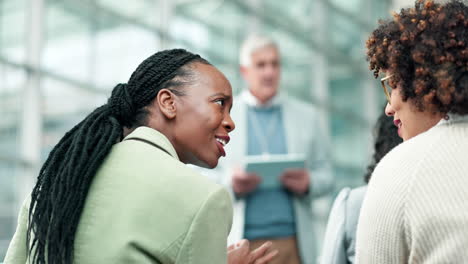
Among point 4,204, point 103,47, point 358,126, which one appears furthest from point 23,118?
point 358,126

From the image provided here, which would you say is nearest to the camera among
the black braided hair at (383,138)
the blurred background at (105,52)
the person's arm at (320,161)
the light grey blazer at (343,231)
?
the light grey blazer at (343,231)

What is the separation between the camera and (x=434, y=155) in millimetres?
1762

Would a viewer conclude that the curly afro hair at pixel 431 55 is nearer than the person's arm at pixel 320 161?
Yes

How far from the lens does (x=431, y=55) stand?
6.01 ft

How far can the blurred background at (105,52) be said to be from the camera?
5.91m

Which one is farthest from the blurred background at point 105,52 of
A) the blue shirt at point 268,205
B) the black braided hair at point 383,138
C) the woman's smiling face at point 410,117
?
the woman's smiling face at point 410,117

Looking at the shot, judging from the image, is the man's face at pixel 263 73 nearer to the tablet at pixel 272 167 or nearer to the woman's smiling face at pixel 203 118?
the tablet at pixel 272 167

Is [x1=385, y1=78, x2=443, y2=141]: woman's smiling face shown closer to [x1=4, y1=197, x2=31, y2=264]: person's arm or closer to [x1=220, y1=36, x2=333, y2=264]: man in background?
[x1=4, y1=197, x2=31, y2=264]: person's arm

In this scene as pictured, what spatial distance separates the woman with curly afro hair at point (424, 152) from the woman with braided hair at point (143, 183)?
412 mm

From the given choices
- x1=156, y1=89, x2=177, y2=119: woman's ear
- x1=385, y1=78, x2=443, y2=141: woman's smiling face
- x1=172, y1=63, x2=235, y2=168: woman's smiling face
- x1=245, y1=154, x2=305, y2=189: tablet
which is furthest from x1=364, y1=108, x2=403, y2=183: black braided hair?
x1=156, y1=89, x2=177, y2=119: woman's ear

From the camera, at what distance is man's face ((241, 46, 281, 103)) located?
433 cm

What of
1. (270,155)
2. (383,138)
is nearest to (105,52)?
(270,155)

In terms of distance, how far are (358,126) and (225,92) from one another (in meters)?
10.7

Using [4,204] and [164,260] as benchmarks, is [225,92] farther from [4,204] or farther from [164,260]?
[4,204]
